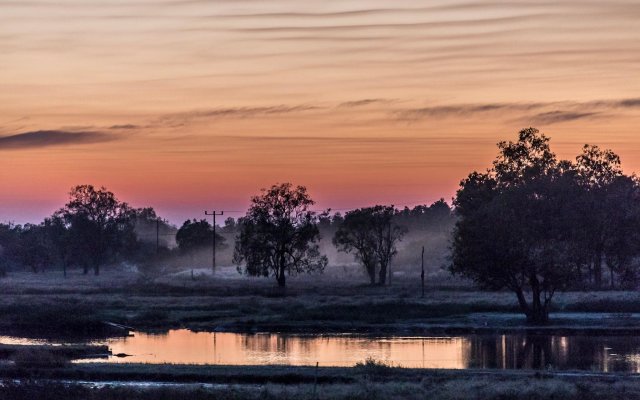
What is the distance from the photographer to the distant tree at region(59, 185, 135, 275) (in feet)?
506

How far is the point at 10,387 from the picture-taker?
1357 inches

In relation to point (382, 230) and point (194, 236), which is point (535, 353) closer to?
point (382, 230)

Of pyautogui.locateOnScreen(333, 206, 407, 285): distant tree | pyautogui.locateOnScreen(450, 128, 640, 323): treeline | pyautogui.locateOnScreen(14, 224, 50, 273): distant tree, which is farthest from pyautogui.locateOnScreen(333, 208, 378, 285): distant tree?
pyautogui.locateOnScreen(14, 224, 50, 273): distant tree

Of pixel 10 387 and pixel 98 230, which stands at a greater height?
pixel 98 230

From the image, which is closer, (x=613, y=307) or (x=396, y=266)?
(x=613, y=307)

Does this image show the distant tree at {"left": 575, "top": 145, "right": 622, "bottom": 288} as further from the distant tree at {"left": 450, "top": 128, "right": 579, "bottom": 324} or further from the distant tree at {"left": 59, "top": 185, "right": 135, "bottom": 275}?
the distant tree at {"left": 59, "top": 185, "right": 135, "bottom": 275}

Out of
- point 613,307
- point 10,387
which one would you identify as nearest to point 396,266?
point 613,307

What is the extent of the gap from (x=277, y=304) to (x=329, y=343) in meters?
24.8

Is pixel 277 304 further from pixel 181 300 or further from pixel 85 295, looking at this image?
pixel 85 295

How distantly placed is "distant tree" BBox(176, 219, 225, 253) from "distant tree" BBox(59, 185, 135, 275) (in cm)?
881

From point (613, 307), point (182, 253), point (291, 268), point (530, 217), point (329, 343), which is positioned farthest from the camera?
point (182, 253)

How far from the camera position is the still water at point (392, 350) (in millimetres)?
48062

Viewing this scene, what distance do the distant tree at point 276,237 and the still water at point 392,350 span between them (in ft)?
135

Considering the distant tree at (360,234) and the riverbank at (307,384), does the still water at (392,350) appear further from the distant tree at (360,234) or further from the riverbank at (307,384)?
the distant tree at (360,234)
